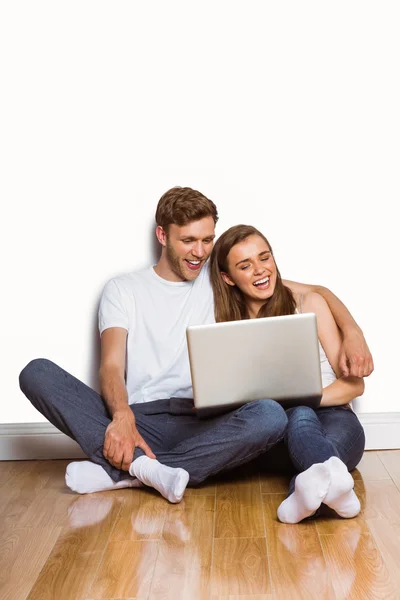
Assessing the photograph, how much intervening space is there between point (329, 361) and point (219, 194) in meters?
0.87

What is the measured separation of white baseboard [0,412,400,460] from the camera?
147 inches

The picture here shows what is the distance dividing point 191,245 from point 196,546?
130cm

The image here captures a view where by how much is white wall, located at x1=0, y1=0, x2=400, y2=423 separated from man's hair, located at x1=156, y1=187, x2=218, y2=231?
0.20 meters

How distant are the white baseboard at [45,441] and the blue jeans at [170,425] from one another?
54 cm

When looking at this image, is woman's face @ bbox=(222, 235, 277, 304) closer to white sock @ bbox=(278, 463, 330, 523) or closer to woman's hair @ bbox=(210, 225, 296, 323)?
woman's hair @ bbox=(210, 225, 296, 323)

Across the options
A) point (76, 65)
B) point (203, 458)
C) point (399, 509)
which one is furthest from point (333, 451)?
point (76, 65)

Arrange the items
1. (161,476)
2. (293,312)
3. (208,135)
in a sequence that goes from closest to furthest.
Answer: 1. (161,476)
2. (293,312)
3. (208,135)

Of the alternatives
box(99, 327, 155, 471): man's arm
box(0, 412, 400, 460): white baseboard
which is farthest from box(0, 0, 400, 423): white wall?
box(99, 327, 155, 471): man's arm

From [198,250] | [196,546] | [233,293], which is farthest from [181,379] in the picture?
[196,546]

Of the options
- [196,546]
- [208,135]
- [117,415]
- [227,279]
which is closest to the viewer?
[196,546]

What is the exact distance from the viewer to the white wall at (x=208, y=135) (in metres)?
3.60

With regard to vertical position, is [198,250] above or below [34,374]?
above

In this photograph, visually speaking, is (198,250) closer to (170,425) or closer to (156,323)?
(156,323)

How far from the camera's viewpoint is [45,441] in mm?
3803
